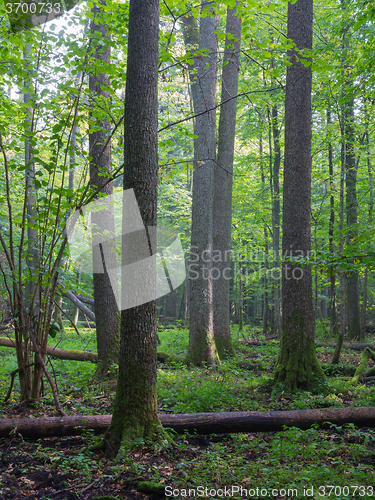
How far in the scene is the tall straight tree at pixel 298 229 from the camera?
6.48 metres

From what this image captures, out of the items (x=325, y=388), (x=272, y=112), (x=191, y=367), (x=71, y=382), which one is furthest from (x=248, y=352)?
(x=272, y=112)

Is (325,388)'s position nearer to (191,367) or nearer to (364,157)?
(191,367)

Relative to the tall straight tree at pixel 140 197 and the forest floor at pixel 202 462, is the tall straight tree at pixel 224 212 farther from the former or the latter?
the tall straight tree at pixel 140 197

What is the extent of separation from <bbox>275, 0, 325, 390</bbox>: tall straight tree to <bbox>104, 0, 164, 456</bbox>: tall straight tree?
3384 mm

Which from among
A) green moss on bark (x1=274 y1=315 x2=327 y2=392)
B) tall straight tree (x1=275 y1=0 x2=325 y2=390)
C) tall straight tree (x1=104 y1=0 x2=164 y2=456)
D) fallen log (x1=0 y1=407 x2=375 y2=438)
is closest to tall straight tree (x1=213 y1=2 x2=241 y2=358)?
tall straight tree (x1=275 y1=0 x2=325 y2=390)

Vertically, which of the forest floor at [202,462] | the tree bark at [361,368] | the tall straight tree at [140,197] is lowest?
the forest floor at [202,462]

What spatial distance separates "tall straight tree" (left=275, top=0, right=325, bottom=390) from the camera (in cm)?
648

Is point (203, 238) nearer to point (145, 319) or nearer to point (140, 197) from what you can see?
point (140, 197)

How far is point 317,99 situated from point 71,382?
1178cm

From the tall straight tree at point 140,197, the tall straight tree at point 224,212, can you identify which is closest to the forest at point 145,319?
the tall straight tree at point 140,197

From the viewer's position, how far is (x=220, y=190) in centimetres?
1076

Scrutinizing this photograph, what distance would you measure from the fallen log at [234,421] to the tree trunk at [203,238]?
3.86 metres

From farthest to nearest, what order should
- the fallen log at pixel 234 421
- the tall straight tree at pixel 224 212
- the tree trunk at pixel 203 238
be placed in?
the tall straight tree at pixel 224 212 → the tree trunk at pixel 203 238 → the fallen log at pixel 234 421

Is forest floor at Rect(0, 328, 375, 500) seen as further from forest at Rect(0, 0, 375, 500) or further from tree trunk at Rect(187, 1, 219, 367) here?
tree trunk at Rect(187, 1, 219, 367)
